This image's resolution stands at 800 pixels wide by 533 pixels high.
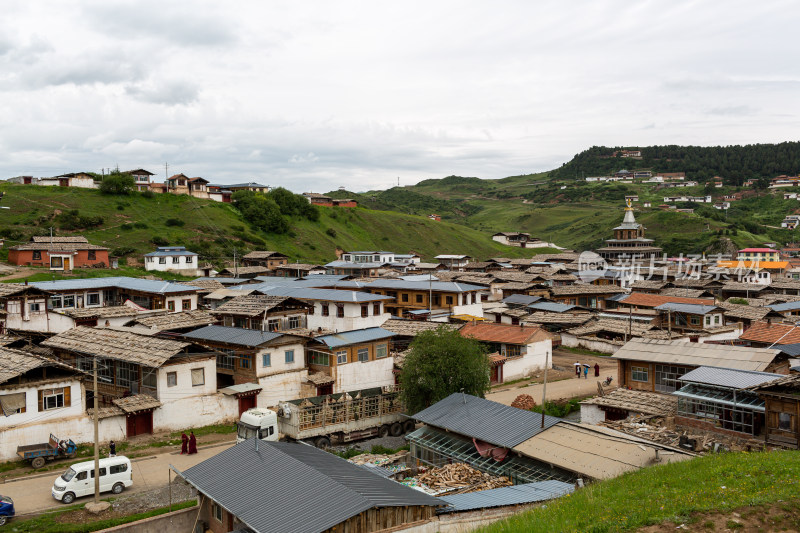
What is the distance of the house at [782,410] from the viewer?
2081 centimetres

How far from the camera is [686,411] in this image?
2544 cm

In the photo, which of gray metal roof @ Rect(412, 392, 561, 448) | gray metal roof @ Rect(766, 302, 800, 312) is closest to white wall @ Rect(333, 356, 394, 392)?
gray metal roof @ Rect(412, 392, 561, 448)

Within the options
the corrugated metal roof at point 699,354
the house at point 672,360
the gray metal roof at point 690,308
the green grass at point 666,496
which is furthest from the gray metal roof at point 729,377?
the gray metal roof at point 690,308

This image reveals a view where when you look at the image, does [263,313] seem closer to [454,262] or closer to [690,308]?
[690,308]

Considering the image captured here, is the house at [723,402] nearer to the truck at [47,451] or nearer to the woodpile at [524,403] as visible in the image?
the woodpile at [524,403]

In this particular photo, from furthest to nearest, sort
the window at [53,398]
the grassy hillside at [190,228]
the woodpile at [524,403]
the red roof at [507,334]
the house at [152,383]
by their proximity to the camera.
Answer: the grassy hillside at [190,228] < the red roof at [507,334] < the woodpile at [524,403] < the house at [152,383] < the window at [53,398]

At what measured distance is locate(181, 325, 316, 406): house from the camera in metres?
32.3

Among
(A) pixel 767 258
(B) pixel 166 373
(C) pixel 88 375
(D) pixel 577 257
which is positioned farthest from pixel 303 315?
(A) pixel 767 258

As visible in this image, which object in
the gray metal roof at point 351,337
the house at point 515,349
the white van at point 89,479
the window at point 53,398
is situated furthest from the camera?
the house at point 515,349

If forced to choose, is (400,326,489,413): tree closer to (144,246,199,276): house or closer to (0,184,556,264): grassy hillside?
(144,246,199,276): house

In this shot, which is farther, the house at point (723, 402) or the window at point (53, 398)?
the window at point (53, 398)

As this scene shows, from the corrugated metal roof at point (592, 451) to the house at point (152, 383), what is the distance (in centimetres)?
1672

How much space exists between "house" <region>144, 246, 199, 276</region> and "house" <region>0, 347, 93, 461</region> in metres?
49.9

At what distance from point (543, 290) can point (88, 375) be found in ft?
182
